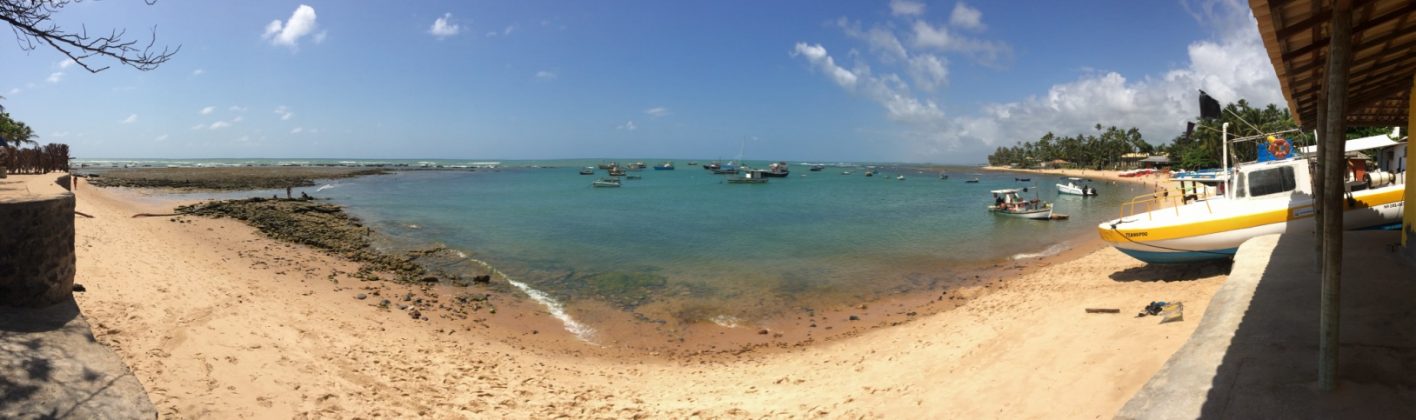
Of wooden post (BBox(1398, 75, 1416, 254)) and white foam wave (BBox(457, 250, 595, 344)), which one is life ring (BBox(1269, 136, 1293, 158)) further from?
white foam wave (BBox(457, 250, 595, 344))

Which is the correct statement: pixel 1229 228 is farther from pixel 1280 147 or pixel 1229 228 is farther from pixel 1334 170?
pixel 1334 170

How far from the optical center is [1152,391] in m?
4.85

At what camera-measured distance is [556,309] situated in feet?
48.6

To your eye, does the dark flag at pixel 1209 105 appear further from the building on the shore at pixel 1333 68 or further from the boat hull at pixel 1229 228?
the building on the shore at pixel 1333 68

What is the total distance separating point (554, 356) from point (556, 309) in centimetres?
367

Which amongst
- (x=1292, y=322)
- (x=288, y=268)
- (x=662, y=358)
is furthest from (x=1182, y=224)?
(x=288, y=268)

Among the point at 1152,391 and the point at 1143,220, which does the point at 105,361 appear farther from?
the point at 1143,220

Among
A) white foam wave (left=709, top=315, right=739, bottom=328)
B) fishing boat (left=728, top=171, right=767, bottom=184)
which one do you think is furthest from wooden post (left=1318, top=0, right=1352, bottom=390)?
fishing boat (left=728, top=171, right=767, bottom=184)

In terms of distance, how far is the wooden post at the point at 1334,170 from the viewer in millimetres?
3664

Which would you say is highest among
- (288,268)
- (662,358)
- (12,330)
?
(12,330)

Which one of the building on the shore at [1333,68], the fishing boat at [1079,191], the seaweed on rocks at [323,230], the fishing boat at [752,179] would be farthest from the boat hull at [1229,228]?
the fishing boat at [752,179]

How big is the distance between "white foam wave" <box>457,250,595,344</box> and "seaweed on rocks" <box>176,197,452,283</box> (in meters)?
2.10

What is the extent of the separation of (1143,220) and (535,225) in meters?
27.7

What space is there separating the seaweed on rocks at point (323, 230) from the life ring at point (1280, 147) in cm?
2156
